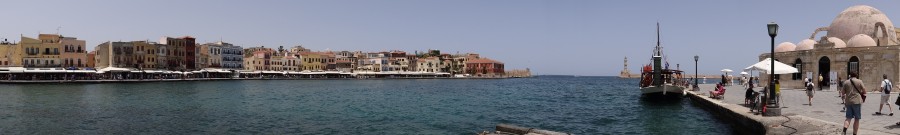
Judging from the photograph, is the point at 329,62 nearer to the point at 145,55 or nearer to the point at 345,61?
the point at 345,61

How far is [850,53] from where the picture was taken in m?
28.5

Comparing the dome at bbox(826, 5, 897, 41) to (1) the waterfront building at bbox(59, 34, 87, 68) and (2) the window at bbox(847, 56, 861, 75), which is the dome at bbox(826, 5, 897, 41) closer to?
(2) the window at bbox(847, 56, 861, 75)

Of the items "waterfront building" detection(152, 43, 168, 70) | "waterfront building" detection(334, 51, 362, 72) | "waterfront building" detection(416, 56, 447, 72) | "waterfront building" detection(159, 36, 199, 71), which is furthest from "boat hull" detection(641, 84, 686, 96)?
"waterfront building" detection(416, 56, 447, 72)

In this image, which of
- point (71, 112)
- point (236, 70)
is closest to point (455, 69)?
point (236, 70)

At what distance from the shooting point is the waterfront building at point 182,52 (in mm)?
101000

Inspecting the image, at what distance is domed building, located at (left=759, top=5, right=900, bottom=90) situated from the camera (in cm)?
2716

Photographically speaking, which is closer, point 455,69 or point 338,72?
point 338,72

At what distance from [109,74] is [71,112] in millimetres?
69381

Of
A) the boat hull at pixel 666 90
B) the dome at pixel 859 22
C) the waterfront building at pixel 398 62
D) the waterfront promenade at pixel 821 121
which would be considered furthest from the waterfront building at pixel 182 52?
the waterfront promenade at pixel 821 121

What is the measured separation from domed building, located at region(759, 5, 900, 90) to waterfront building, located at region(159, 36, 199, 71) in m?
92.9

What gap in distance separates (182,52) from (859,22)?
98.9 metres

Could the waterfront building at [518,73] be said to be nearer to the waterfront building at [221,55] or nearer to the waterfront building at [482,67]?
the waterfront building at [482,67]

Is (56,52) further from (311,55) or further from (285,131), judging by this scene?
(285,131)

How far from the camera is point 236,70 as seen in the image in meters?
112
